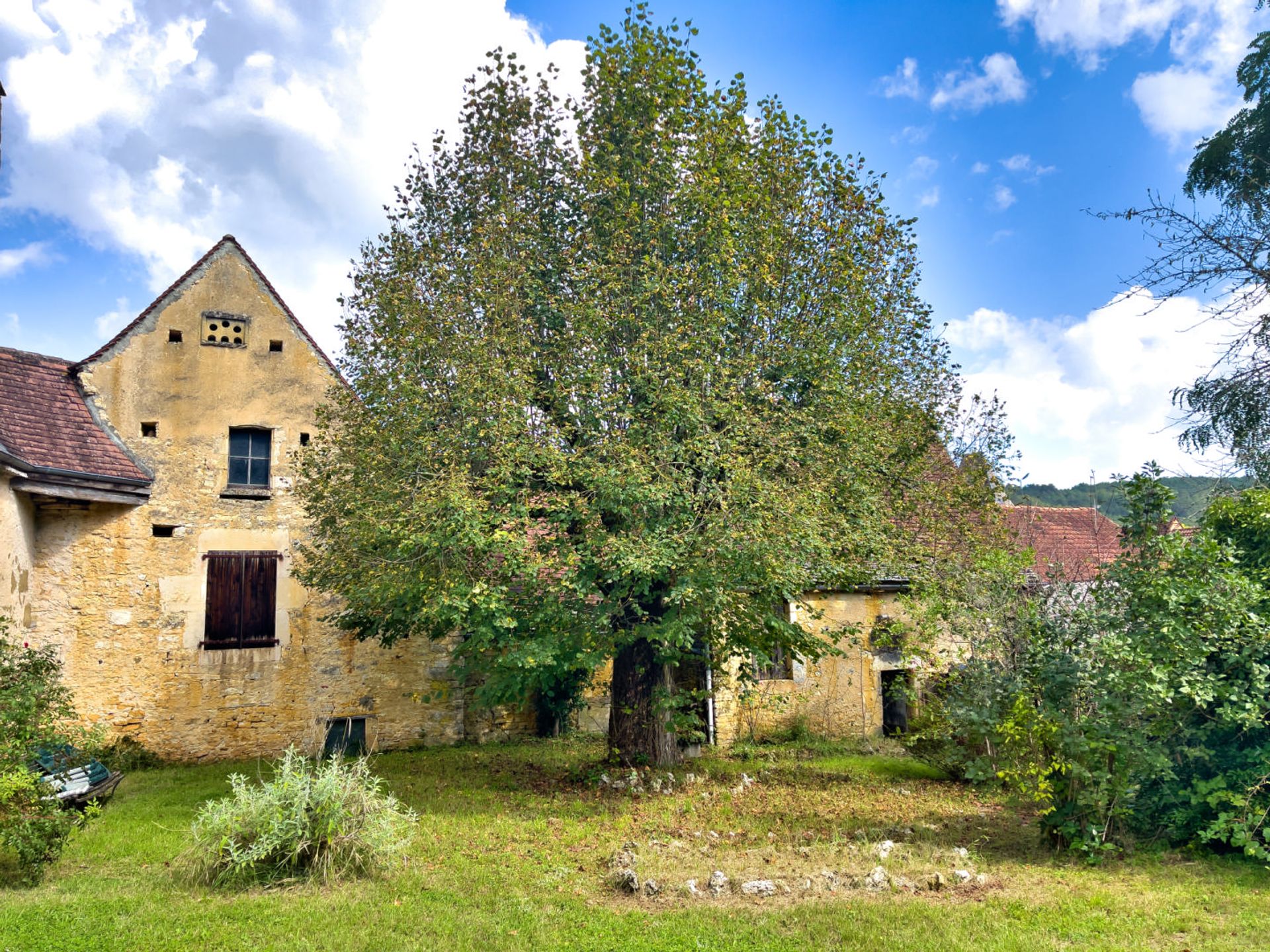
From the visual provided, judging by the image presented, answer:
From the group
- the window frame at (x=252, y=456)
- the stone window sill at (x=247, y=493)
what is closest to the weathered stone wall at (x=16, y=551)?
the stone window sill at (x=247, y=493)

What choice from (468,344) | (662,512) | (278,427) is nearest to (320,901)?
(662,512)

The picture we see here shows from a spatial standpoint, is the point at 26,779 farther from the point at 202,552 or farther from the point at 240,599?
the point at 202,552

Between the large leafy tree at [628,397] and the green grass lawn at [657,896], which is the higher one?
the large leafy tree at [628,397]

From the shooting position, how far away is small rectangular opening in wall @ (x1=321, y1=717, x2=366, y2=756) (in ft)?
47.8

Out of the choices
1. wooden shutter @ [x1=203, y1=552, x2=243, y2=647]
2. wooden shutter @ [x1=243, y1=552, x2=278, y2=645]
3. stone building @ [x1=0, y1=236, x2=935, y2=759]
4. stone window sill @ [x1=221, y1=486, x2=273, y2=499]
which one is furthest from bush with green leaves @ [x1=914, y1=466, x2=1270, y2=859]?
stone window sill @ [x1=221, y1=486, x2=273, y2=499]

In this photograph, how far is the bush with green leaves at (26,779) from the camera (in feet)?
22.6

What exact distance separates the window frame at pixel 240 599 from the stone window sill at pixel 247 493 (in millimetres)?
962

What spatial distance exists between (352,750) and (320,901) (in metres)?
8.40

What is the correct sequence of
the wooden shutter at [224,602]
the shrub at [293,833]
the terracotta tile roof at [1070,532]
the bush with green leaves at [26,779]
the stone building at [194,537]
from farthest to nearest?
1. the terracotta tile roof at [1070,532]
2. the wooden shutter at [224,602]
3. the stone building at [194,537]
4. the shrub at [293,833]
5. the bush with green leaves at [26,779]

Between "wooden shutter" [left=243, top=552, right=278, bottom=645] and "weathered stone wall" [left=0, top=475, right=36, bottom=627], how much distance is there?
3058mm

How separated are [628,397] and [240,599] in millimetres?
8174

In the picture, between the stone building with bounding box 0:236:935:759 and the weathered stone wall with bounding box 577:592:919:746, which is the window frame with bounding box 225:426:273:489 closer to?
the stone building with bounding box 0:236:935:759

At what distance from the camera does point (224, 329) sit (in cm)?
1466

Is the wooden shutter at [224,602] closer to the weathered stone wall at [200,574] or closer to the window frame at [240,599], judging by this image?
the window frame at [240,599]
